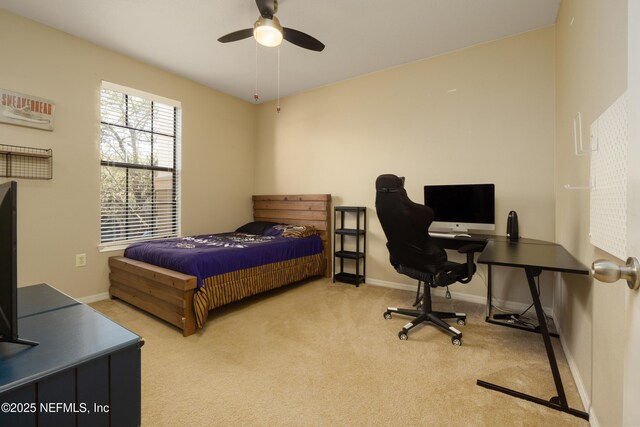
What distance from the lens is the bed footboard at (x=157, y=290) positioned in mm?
2396

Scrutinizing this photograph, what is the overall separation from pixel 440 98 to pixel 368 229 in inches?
69.9

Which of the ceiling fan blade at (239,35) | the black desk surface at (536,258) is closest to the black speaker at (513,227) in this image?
the black desk surface at (536,258)

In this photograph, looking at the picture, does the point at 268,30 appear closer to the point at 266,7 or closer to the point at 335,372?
the point at 266,7

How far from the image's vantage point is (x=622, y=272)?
58 cm

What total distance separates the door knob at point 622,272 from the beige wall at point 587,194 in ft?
2.42

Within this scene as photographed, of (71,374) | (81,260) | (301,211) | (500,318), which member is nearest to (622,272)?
(71,374)

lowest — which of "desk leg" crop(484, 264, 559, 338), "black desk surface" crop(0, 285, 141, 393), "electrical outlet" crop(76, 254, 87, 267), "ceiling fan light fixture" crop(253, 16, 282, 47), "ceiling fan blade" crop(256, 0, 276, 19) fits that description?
Answer: "desk leg" crop(484, 264, 559, 338)

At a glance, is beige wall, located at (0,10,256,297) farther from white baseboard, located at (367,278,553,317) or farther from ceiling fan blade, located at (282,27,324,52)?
white baseboard, located at (367,278,553,317)

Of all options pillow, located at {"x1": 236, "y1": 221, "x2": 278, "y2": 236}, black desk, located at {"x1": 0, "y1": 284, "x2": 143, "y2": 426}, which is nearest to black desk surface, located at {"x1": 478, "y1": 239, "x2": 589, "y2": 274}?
black desk, located at {"x1": 0, "y1": 284, "x2": 143, "y2": 426}

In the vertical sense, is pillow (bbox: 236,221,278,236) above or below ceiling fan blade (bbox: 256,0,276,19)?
below

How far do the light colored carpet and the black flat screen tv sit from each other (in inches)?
41.0

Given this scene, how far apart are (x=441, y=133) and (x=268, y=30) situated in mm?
2155

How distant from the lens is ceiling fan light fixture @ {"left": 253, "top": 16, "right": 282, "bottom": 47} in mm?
2209

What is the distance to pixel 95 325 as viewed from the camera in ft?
3.20
